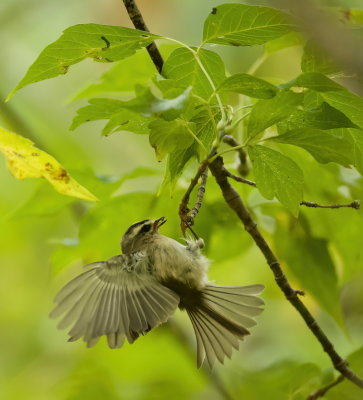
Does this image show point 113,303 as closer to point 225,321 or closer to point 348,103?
point 225,321

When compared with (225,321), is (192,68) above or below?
above

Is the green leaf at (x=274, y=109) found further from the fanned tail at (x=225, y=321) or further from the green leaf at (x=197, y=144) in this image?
the fanned tail at (x=225, y=321)

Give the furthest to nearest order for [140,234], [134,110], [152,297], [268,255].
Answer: [140,234]
[152,297]
[268,255]
[134,110]

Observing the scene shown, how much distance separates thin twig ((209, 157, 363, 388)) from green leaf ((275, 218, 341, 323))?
273mm

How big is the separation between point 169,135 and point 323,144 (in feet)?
1.28

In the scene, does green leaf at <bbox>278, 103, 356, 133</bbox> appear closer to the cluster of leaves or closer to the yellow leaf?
the cluster of leaves

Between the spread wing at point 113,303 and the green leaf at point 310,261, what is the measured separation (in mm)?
458

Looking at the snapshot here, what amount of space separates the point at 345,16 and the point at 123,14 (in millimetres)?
2629

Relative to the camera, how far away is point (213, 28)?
65.3 inches

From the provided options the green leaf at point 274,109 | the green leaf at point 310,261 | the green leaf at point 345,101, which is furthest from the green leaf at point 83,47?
the green leaf at point 310,261

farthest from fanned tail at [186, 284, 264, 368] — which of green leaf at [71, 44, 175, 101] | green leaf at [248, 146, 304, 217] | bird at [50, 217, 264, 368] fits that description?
green leaf at [71, 44, 175, 101]

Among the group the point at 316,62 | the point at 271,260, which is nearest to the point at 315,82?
the point at 316,62

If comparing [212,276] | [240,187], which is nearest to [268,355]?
[212,276]

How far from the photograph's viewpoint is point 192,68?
5.70 feet
